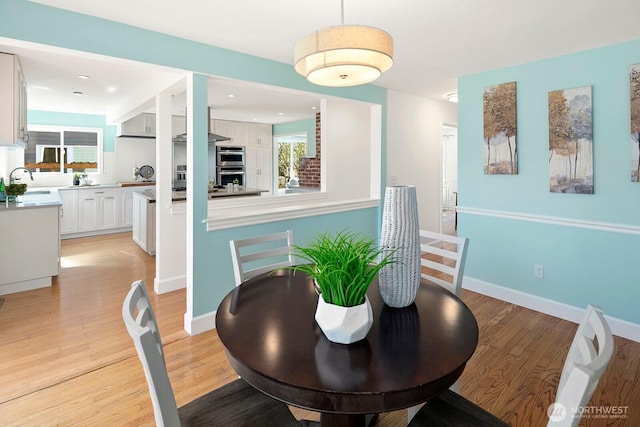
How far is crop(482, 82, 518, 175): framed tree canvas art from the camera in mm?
3340

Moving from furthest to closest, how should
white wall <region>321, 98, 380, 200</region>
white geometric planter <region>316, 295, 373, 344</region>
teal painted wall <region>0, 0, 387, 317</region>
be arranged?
white wall <region>321, 98, 380, 200</region>, teal painted wall <region>0, 0, 387, 317</region>, white geometric planter <region>316, 295, 373, 344</region>

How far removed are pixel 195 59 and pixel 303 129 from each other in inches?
180

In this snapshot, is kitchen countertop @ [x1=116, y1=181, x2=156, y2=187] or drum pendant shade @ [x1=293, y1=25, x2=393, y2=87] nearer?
drum pendant shade @ [x1=293, y1=25, x2=393, y2=87]

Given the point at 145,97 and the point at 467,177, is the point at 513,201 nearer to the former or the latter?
the point at 467,177

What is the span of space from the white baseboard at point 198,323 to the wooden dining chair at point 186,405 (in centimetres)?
155

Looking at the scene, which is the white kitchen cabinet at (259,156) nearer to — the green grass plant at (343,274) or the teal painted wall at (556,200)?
the teal painted wall at (556,200)

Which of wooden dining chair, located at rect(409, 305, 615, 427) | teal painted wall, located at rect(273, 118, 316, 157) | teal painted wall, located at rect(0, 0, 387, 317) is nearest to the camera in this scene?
wooden dining chair, located at rect(409, 305, 615, 427)

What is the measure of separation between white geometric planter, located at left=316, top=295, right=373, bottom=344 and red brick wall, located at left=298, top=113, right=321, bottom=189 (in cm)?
469

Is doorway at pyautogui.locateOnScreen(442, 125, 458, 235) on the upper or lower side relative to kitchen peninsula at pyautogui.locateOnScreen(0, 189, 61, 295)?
upper

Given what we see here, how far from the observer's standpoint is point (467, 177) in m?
3.77

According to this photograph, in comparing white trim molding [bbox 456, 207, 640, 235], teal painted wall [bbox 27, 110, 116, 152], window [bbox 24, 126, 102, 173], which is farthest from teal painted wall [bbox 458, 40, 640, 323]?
window [bbox 24, 126, 102, 173]

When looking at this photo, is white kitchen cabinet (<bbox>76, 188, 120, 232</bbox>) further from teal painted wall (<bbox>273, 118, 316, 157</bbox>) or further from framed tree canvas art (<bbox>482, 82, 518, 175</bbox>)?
framed tree canvas art (<bbox>482, 82, 518, 175</bbox>)

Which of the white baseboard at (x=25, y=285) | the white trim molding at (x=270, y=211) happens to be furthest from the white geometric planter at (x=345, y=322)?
the white baseboard at (x=25, y=285)
